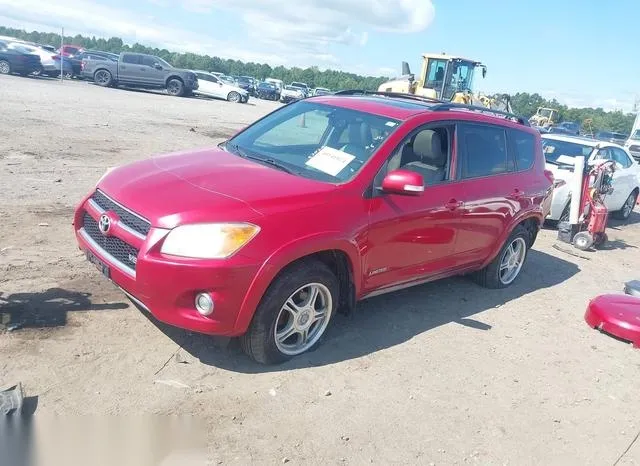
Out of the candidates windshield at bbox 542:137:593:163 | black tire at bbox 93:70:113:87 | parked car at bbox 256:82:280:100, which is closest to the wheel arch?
black tire at bbox 93:70:113:87

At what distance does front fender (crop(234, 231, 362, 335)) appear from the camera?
11.6 feet

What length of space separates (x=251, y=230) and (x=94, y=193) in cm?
152

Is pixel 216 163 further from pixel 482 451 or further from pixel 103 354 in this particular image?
pixel 482 451

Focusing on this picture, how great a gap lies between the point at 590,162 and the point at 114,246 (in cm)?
856

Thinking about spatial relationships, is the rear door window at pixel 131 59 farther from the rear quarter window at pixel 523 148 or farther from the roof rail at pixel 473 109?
the rear quarter window at pixel 523 148

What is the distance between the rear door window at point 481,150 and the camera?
205 inches

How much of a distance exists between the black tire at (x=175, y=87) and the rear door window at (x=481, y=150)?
27593 mm

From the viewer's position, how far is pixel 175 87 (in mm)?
30969

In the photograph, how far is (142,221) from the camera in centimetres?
362

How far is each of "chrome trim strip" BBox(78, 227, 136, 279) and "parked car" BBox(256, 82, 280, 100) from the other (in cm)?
4942

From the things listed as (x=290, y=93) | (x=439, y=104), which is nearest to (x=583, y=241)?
(x=439, y=104)

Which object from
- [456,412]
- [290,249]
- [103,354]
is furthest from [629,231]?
[103,354]

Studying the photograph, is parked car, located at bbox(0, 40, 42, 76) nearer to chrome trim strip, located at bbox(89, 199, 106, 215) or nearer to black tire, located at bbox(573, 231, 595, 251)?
black tire, located at bbox(573, 231, 595, 251)

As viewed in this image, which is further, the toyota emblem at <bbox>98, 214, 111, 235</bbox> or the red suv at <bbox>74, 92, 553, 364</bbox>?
the toyota emblem at <bbox>98, 214, 111, 235</bbox>
